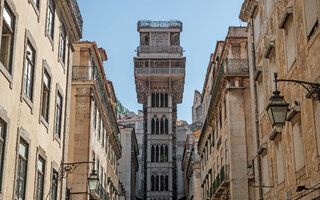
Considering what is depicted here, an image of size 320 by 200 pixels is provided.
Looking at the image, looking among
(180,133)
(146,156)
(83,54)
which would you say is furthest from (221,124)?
(180,133)

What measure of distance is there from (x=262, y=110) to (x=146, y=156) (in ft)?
209

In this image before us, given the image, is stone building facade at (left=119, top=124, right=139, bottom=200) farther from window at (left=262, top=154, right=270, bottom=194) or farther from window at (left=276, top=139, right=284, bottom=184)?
window at (left=276, top=139, right=284, bottom=184)

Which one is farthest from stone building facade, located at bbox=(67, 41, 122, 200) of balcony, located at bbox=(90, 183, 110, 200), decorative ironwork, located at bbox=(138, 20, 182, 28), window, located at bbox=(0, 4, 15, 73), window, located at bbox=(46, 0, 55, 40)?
decorative ironwork, located at bbox=(138, 20, 182, 28)

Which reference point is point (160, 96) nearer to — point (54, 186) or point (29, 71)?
point (54, 186)

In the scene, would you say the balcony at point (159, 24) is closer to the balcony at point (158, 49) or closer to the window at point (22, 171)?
the balcony at point (158, 49)

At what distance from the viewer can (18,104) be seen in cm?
1392

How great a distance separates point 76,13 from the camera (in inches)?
852

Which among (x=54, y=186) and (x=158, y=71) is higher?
(x=158, y=71)

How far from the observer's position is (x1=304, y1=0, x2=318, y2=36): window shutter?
518 inches

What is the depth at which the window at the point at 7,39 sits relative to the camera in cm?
1280

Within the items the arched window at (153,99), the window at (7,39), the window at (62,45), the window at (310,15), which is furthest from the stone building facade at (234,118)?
the arched window at (153,99)

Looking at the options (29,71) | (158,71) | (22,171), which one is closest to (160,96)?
(158,71)

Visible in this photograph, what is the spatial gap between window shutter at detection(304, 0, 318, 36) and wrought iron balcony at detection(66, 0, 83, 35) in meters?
9.10

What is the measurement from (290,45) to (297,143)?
284 cm
